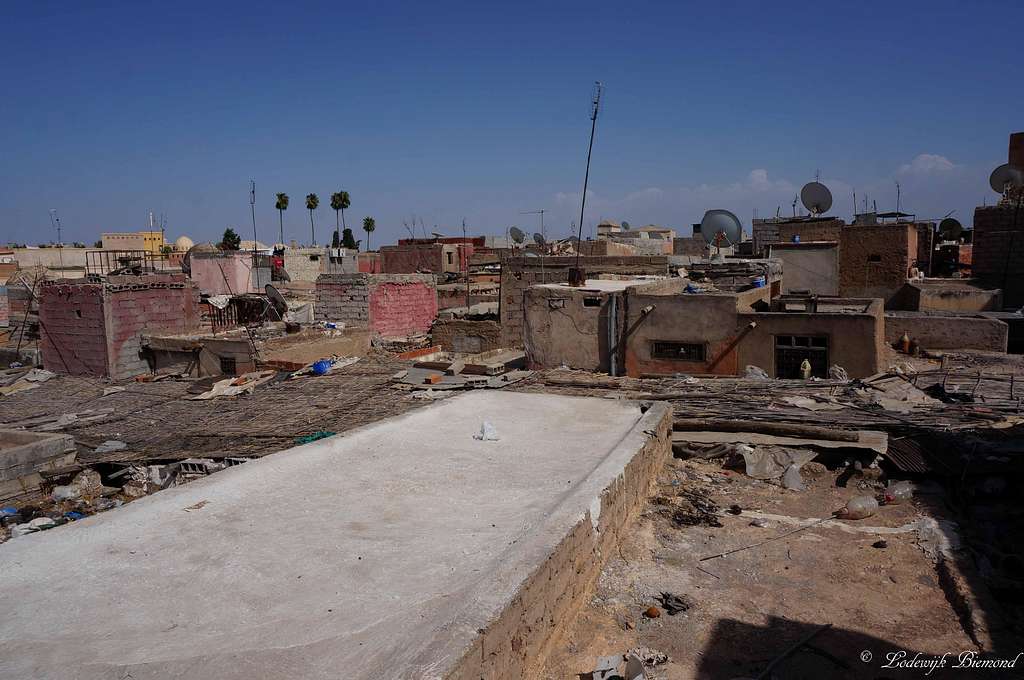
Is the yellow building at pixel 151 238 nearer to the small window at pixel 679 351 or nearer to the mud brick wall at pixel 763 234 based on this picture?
the mud brick wall at pixel 763 234

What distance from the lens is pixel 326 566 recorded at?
4.17 metres

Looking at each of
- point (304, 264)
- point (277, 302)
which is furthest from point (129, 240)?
point (277, 302)

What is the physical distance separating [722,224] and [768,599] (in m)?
31.8

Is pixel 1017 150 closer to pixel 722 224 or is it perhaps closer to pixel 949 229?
pixel 949 229

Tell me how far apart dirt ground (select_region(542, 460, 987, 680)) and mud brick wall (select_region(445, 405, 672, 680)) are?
0.14 meters

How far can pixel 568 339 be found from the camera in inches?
647

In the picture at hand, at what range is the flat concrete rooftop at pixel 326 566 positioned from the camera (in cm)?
318

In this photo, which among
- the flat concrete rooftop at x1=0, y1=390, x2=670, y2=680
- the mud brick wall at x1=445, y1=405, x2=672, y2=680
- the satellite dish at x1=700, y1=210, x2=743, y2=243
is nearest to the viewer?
the flat concrete rooftop at x1=0, y1=390, x2=670, y2=680

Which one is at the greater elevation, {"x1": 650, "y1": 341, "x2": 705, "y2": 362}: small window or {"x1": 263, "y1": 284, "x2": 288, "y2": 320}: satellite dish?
{"x1": 263, "y1": 284, "x2": 288, "y2": 320}: satellite dish

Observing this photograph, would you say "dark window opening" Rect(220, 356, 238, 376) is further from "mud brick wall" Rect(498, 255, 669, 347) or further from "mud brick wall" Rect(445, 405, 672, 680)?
"mud brick wall" Rect(445, 405, 672, 680)

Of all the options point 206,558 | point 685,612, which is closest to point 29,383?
point 206,558

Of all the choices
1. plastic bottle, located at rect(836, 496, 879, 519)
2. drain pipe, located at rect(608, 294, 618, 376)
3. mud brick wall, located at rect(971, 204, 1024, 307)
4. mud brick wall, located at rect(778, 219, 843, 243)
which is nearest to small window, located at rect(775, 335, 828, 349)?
drain pipe, located at rect(608, 294, 618, 376)

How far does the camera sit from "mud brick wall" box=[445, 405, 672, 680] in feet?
10.9

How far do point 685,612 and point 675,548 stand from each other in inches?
39.0
